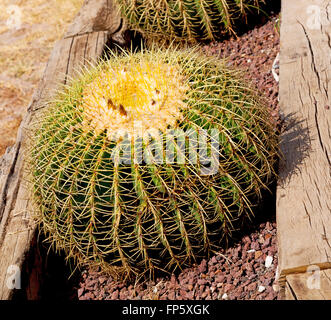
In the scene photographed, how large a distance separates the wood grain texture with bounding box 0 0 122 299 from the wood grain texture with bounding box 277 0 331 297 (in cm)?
127

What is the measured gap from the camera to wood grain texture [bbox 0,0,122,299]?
9.29 ft

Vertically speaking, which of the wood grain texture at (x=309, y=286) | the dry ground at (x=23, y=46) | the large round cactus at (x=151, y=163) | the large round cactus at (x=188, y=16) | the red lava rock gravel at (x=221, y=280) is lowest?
the wood grain texture at (x=309, y=286)

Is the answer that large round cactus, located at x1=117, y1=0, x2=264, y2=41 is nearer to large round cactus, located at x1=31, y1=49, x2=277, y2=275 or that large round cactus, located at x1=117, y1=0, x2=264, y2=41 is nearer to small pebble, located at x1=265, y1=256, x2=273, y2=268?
large round cactus, located at x1=31, y1=49, x2=277, y2=275

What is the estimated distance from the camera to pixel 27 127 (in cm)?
353

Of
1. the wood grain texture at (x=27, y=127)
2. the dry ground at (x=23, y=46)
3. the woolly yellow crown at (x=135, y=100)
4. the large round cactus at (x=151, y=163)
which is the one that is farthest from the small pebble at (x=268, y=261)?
the dry ground at (x=23, y=46)

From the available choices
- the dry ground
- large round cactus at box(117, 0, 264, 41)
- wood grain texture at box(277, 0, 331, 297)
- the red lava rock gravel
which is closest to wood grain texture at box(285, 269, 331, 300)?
wood grain texture at box(277, 0, 331, 297)

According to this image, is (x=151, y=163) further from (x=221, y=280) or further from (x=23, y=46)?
(x=23, y=46)

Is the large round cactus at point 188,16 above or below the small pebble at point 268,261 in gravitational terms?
above

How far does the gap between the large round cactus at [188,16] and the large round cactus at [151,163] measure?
1582mm

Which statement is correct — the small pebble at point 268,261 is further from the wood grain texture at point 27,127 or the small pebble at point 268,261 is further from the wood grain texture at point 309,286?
the wood grain texture at point 27,127

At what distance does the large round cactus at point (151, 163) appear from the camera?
2.37 metres

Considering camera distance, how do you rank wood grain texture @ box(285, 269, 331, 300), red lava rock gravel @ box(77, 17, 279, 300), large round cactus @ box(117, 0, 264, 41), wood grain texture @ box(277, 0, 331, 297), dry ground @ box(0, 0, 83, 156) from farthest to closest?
dry ground @ box(0, 0, 83, 156), large round cactus @ box(117, 0, 264, 41), red lava rock gravel @ box(77, 17, 279, 300), wood grain texture @ box(277, 0, 331, 297), wood grain texture @ box(285, 269, 331, 300)

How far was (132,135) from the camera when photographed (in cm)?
238

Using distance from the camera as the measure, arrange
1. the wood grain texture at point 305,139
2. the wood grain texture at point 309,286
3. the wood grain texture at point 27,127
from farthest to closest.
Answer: the wood grain texture at point 27,127 < the wood grain texture at point 305,139 < the wood grain texture at point 309,286
